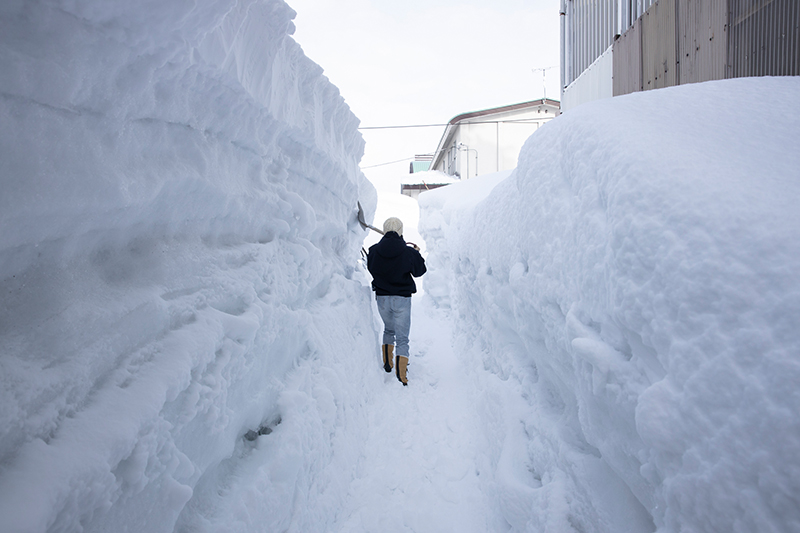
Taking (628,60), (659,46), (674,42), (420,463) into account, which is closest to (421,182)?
(628,60)

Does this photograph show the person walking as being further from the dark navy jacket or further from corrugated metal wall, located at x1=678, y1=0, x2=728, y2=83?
corrugated metal wall, located at x1=678, y1=0, x2=728, y2=83

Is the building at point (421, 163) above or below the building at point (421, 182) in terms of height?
above

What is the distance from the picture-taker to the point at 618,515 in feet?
4.33

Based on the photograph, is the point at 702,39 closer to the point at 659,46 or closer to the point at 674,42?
the point at 674,42

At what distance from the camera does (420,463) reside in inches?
102

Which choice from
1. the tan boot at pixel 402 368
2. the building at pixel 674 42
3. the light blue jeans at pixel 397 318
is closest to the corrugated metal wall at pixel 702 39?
the building at pixel 674 42

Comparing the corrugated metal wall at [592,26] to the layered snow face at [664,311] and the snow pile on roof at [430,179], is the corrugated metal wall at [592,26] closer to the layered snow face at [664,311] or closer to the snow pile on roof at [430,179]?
the layered snow face at [664,311]

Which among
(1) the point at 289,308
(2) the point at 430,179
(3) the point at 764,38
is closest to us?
(1) the point at 289,308

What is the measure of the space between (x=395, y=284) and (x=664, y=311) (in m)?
2.79

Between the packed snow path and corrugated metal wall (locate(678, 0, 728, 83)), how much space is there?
377cm

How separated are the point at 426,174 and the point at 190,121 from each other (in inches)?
783

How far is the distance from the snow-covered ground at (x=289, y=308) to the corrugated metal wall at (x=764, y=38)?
5.52 ft

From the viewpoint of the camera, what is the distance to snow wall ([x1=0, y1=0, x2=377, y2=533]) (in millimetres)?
881

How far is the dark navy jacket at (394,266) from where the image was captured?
146 inches
